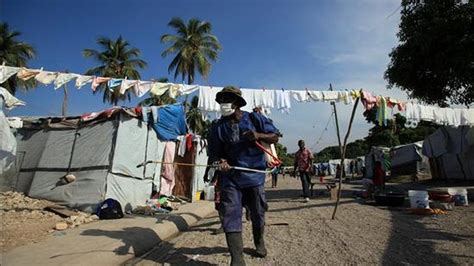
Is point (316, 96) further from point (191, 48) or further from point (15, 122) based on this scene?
point (191, 48)

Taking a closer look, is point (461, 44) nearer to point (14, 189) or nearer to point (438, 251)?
point (438, 251)

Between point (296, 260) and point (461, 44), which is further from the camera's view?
point (461, 44)

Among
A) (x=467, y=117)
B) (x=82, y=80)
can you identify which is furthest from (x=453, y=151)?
(x=82, y=80)

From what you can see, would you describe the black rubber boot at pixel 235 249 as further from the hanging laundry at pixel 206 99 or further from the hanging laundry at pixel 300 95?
the hanging laundry at pixel 300 95

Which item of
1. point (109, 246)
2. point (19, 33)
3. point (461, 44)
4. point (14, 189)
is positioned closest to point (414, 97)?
point (461, 44)

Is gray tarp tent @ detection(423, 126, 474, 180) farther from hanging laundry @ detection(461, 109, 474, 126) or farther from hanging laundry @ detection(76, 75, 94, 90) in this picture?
hanging laundry @ detection(76, 75, 94, 90)

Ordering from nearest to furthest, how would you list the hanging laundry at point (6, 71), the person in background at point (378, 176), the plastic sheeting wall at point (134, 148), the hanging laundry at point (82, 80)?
the plastic sheeting wall at point (134, 148)
the hanging laundry at point (6, 71)
the hanging laundry at point (82, 80)
the person in background at point (378, 176)

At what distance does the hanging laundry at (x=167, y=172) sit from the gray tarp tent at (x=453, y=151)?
535 inches

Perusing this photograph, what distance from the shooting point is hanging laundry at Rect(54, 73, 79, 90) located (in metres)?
10.4

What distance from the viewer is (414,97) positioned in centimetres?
1371

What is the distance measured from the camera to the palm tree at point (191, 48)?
30000 millimetres

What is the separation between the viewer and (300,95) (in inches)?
437

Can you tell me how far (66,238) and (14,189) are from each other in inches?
234

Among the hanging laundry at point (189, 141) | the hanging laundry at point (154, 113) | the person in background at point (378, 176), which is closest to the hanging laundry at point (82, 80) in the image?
the hanging laundry at point (154, 113)
